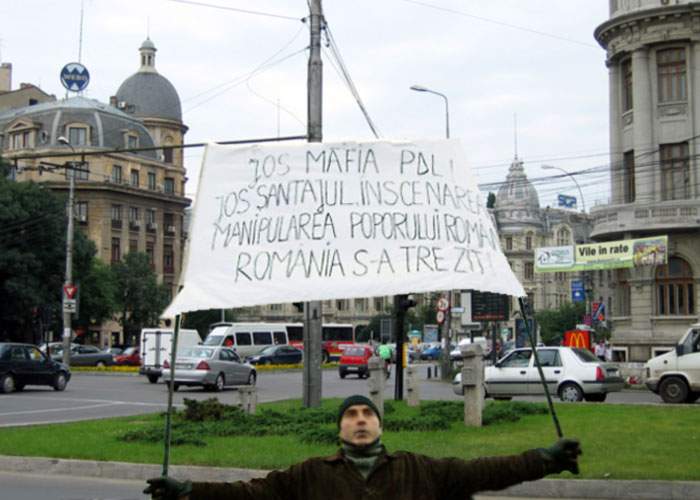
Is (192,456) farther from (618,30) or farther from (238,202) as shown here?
(618,30)

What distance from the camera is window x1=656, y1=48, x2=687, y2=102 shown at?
44906mm

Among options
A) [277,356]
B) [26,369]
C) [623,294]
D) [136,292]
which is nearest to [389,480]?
[26,369]

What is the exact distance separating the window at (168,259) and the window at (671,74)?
64.7 m

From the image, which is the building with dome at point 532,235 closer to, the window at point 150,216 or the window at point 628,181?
the window at point 150,216

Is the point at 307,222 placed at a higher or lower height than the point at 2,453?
higher

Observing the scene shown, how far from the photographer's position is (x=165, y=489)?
3861mm

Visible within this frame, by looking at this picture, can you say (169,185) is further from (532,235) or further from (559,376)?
(559,376)

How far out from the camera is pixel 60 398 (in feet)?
91.5

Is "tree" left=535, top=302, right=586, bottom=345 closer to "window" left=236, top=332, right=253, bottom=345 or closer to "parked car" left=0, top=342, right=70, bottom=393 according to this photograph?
"window" left=236, top=332, right=253, bottom=345

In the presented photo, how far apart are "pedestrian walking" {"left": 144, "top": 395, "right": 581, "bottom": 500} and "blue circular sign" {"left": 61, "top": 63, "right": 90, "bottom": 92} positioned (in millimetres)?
79684

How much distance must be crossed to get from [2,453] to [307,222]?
9824mm

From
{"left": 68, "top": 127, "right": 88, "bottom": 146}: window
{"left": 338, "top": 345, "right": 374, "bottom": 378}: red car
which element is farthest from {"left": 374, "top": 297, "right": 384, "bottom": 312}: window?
{"left": 338, "top": 345, "right": 374, "bottom": 378}: red car

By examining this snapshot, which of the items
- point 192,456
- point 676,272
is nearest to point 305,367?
point 192,456

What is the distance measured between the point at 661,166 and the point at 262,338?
2693 centimetres
